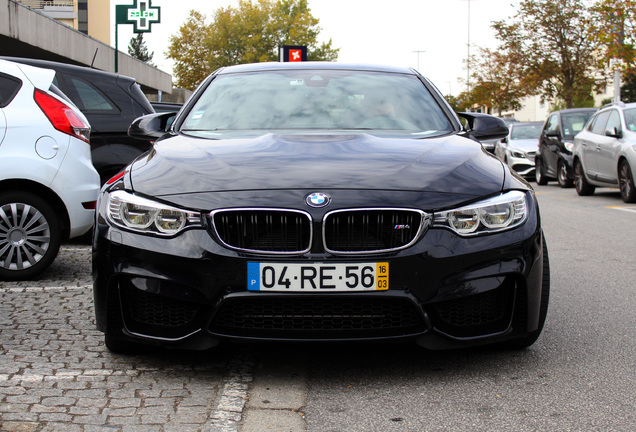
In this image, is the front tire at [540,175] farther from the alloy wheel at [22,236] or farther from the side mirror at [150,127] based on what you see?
the side mirror at [150,127]

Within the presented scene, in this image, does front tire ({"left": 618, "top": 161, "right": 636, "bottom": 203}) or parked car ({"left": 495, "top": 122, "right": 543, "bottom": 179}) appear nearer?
front tire ({"left": 618, "top": 161, "right": 636, "bottom": 203})

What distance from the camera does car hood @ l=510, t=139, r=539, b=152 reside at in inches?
921

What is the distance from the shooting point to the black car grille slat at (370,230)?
3.64 metres

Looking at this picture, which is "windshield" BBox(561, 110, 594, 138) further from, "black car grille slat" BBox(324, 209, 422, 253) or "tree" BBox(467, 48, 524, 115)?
"tree" BBox(467, 48, 524, 115)

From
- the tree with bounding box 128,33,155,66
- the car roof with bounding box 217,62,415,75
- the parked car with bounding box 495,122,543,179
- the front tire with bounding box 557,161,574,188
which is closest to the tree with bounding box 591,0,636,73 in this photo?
the parked car with bounding box 495,122,543,179

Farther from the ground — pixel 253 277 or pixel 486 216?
pixel 486 216

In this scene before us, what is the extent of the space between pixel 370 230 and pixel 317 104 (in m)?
1.62

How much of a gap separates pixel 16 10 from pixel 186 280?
21963 mm

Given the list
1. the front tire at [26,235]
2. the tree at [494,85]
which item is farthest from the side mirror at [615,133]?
the tree at [494,85]

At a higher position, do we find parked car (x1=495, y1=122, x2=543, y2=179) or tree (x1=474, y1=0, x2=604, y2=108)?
tree (x1=474, y1=0, x2=604, y2=108)

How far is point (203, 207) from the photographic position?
3680mm

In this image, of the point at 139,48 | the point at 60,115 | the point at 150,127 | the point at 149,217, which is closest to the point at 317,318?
the point at 149,217

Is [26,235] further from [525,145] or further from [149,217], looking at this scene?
[525,145]

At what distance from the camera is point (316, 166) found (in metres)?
3.90
